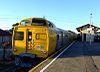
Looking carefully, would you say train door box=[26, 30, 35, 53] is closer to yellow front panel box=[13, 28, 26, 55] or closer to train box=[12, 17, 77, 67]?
train box=[12, 17, 77, 67]

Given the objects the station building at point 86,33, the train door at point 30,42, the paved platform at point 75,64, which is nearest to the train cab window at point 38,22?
the train door at point 30,42

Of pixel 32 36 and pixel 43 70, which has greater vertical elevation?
pixel 32 36

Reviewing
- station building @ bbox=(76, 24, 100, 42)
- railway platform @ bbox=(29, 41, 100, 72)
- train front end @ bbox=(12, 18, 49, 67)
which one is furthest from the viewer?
station building @ bbox=(76, 24, 100, 42)

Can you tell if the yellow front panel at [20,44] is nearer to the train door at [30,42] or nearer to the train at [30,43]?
the train at [30,43]

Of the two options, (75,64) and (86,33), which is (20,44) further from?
(86,33)

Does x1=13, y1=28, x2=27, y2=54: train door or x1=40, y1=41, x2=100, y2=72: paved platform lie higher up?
x1=13, y1=28, x2=27, y2=54: train door

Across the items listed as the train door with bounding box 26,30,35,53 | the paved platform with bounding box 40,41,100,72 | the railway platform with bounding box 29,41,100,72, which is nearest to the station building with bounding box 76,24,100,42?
the paved platform with bounding box 40,41,100,72

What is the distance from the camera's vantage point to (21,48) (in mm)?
18922

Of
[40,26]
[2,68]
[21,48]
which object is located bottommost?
[2,68]

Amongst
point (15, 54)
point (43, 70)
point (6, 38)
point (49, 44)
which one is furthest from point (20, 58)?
point (6, 38)

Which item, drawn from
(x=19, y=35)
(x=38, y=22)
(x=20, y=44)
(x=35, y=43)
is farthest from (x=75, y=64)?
(x=38, y=22)

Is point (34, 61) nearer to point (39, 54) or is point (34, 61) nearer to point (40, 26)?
point (39, 54)

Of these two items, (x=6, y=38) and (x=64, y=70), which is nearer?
(x=64, y=70)

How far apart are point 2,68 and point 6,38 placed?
46477mm
